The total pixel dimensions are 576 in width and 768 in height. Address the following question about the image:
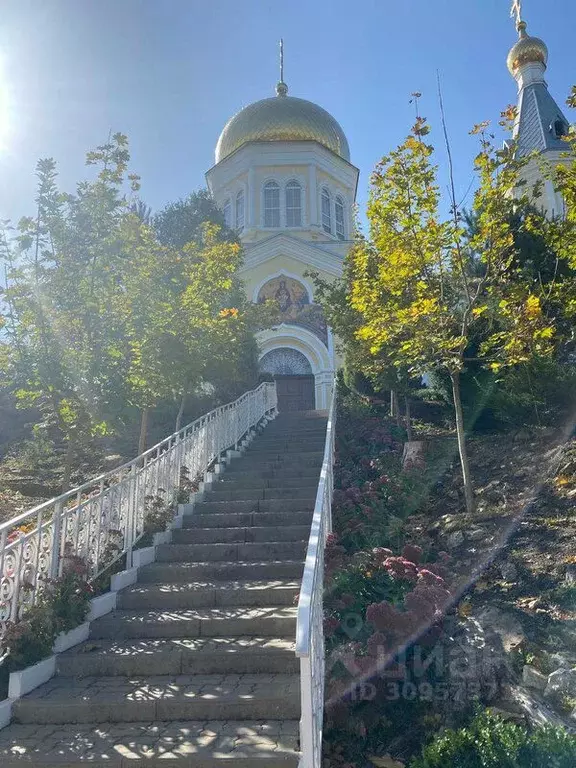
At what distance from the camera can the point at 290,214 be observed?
2550cm

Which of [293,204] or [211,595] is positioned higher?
[293,204]

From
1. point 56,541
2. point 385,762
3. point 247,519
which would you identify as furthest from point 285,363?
point 385,762

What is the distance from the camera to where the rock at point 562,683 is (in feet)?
13.5

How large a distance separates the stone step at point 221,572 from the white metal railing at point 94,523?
32 cm

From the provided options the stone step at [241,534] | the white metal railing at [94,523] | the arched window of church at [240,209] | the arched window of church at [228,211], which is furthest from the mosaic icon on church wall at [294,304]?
the stone step at [241,534]

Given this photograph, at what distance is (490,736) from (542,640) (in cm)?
141

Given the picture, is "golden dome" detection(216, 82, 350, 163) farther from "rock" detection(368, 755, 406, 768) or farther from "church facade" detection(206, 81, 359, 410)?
"rock" detection(368, 755, 406, 768)

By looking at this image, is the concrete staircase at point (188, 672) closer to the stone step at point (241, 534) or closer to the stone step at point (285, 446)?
the stone step at point (241, 534)

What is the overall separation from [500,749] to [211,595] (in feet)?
10.1

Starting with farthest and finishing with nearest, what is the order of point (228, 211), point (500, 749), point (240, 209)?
1. point (228, 211)
2. point (240, 209)
3. point (500, 749)

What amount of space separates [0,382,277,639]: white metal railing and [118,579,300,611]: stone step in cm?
45

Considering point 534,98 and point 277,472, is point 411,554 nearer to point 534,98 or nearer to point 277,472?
point 277,472

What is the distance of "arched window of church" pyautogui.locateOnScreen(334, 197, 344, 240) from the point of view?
26281 millimetres

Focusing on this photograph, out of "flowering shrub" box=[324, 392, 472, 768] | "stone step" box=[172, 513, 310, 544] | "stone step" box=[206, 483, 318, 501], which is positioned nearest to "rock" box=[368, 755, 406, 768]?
"flowering shrub" box=[324, 392, 472, 768]
